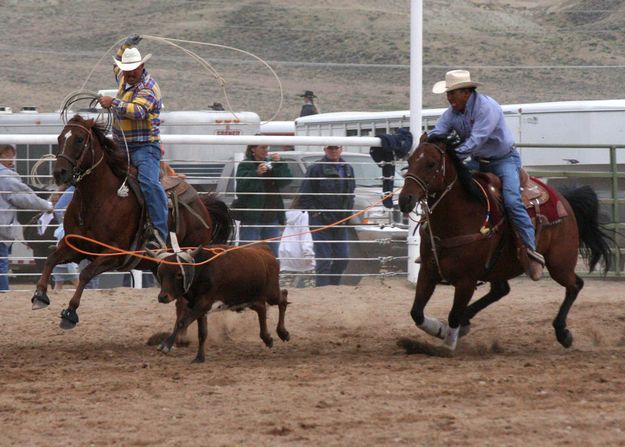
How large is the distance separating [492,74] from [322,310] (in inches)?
Result: 1302

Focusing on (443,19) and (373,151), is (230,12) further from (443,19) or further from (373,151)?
(373,151)

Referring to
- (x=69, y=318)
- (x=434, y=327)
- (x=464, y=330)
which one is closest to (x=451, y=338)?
(x=434, y=327)

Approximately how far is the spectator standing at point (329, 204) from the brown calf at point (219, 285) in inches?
146

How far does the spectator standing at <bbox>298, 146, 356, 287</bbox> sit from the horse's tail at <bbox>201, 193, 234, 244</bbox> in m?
2.68

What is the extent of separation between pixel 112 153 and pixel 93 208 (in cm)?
45

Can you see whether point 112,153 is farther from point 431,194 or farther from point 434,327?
point 434,327

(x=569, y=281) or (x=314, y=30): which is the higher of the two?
(x=314, y=30)

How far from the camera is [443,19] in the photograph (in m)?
50.2

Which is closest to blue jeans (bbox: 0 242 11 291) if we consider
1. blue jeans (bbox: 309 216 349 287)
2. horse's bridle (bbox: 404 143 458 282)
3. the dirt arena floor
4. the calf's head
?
the dirt arena floor

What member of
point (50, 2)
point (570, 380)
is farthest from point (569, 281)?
point (50, 2)

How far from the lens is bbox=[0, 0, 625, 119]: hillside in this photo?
4062 cm

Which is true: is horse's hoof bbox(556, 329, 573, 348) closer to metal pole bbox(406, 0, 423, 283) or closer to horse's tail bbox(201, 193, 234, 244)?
horse's tail bbox(201, 193, 234, 244)

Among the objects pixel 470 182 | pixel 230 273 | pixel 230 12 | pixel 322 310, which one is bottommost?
pixel 322 310

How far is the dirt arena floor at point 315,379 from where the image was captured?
5832mm
